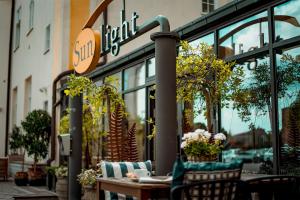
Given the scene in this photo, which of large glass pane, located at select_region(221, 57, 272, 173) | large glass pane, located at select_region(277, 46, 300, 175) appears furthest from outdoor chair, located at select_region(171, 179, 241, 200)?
large glass pane, located at select_region(221, 57, 272, 173)

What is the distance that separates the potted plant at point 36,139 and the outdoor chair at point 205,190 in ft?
38.1

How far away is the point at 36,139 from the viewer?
14945mm

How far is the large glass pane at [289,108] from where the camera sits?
5.88 m

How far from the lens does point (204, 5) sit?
13508mm

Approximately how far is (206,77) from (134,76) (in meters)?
4.18

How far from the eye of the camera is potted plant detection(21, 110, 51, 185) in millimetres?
14664

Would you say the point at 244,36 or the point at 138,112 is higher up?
the point at 244,36

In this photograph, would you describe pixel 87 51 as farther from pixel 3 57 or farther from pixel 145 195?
pixel 3 57

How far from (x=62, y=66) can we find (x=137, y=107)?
4773 millimetres

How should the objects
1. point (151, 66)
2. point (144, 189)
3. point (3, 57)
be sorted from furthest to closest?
point (3, 57) < point (151, 66) < point (144, 189)

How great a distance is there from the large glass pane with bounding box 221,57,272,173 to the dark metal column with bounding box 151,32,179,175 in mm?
1646

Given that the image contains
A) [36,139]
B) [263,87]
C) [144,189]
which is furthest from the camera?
[36,139]

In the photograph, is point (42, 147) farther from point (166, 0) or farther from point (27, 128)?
point (166, 0)

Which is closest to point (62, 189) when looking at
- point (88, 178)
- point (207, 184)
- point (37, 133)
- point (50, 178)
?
point (88, 178)
